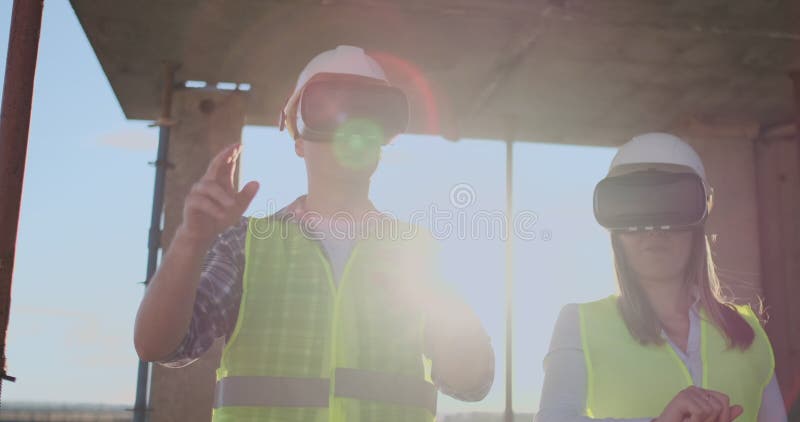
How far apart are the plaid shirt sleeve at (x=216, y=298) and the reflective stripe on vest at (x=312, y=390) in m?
0.15

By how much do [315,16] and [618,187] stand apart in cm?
523

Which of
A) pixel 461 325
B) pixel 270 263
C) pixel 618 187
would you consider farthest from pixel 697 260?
pixel 270 263

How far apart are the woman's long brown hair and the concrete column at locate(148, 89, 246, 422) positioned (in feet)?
18.8

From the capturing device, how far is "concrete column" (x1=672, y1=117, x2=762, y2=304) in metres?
9.62

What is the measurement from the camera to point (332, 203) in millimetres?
2549

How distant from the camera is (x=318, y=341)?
2414 mm

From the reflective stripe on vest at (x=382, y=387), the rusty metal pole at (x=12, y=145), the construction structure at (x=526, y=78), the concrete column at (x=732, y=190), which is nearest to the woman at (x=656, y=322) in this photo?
the reflective stripe on vest at (x=382, y=387)

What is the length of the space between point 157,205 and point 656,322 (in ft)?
20.9

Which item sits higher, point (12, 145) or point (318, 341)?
point (12, 145)

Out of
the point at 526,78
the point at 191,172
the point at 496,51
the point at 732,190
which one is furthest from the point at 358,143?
the point at 732,190

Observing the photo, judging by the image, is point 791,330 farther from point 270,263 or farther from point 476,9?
point 270,263

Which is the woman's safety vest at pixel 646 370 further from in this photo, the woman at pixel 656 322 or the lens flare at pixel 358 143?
the lens flare at pixel 358 143

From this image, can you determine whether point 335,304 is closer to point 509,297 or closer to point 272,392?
point 272,392

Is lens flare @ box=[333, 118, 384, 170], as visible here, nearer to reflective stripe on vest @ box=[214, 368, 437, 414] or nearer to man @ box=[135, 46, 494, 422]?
man @ box=[135, 46, 494, 422]
